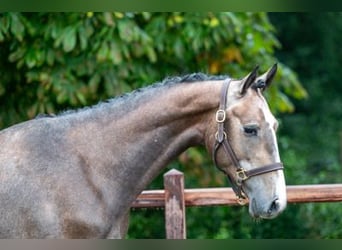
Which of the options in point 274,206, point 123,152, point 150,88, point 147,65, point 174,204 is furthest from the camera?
point 147,65

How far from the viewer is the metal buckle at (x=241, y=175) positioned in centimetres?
326

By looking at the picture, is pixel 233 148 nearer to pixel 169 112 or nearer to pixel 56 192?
pixel 169 112

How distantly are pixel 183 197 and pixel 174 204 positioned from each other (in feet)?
0.27

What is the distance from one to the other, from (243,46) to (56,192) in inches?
150

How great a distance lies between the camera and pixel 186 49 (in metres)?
6.18

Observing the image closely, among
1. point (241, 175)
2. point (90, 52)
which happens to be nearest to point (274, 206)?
point (241, 175)

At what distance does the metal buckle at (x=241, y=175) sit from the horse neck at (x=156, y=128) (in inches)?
11.0

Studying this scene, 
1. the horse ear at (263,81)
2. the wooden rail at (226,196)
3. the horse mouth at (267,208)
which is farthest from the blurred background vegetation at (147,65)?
the horse mouth at (267,208)

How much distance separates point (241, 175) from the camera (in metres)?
3.27

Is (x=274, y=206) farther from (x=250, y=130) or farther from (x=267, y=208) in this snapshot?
(x=250, y=130)

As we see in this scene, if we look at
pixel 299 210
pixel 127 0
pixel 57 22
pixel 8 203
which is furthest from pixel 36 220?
pixel 299 210

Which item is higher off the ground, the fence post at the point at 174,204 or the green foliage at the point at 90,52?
the green foliage at the point at 90,52

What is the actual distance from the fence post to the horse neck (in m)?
1.08

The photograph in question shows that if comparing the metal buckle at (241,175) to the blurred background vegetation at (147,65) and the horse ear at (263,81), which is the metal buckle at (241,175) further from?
the blurred background vegetation at (147,65)
